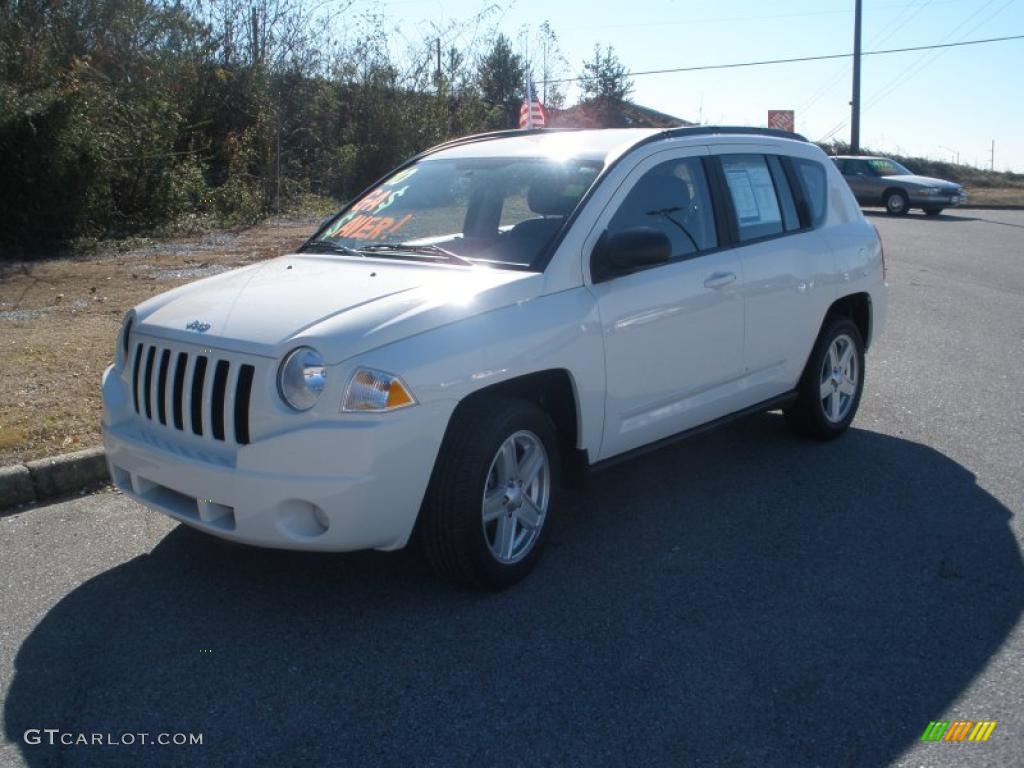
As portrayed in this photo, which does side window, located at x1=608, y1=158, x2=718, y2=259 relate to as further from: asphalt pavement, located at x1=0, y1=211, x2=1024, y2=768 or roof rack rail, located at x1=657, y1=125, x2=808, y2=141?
asphalt pavement, located at x1=0, y1=211, x2=1024, y2=768

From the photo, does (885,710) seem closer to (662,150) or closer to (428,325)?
(428,325)

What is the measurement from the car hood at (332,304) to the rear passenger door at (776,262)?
5.45ft

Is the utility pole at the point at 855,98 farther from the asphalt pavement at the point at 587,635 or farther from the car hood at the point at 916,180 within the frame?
the asphalt pavement at the point at 587,635

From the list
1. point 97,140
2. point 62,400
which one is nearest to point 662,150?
point 62,400

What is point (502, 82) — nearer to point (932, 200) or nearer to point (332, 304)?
point (932, 200)

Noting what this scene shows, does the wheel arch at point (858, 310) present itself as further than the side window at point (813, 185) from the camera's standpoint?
Yes

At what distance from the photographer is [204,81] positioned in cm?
2041

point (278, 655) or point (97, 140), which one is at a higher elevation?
point (97, 140)

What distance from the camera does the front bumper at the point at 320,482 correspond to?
12.6 ft

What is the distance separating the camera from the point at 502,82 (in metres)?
31.5

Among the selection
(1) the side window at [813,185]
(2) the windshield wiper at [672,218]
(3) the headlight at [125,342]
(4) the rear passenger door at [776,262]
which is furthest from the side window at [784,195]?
(3) the headlight at [125,342]

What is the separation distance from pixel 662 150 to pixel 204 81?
17.1 meters

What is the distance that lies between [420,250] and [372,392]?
4.29 ft

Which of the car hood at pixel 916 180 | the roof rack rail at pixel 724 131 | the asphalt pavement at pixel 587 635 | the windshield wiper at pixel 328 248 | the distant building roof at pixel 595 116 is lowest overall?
the asphalt pavement at pixel 587 635
